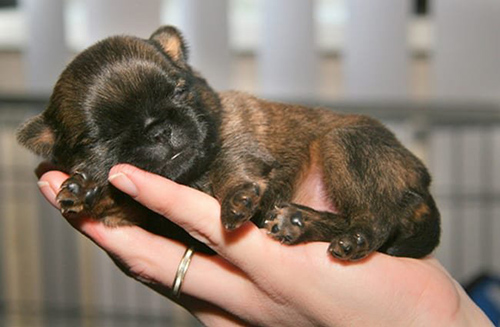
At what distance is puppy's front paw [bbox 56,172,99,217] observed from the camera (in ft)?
5.93

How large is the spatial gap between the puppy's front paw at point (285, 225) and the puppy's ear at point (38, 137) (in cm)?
59

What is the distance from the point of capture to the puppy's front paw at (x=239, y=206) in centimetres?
175

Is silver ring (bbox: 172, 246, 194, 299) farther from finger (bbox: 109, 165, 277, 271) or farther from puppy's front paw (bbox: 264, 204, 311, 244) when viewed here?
puppy's front paw (bbox: 264, 204, 311, 244)

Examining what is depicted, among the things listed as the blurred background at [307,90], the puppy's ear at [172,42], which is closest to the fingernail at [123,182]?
the puppy's ear at [172,42]

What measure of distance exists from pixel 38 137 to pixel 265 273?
0.67 m

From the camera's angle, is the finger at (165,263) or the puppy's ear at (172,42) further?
the puppy's ear at (172,42)

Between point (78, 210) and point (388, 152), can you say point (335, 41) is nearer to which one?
point (388, 152)

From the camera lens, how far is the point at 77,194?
5.96ft

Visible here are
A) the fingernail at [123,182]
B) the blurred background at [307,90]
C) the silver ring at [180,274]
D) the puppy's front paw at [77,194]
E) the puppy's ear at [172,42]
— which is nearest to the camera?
the fingernail at [123,182]

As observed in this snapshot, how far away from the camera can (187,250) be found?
1.96 metres

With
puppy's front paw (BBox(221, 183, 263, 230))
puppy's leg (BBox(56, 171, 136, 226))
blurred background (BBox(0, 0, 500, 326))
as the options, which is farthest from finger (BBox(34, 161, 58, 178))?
blurred background (BBox(0, 0, 500, 326))

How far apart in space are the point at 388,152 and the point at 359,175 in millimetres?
113

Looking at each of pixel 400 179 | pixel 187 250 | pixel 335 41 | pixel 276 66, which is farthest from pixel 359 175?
pixel 335 41

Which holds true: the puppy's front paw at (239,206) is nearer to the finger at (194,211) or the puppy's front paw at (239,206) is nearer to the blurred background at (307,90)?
the finger at (194,211)
